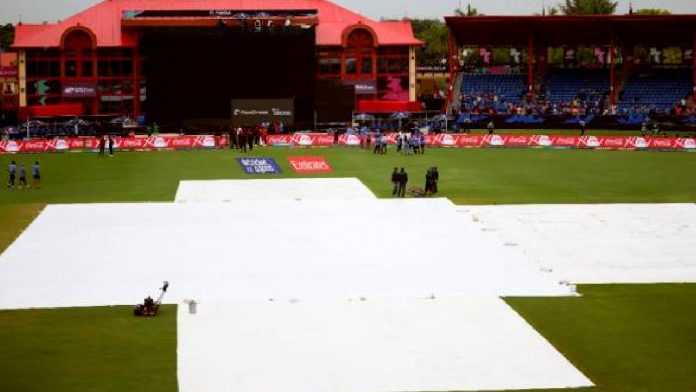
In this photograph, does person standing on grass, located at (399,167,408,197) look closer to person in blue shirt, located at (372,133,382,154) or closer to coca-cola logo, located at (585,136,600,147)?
person in blue shirt, located at (372,133,382,154)

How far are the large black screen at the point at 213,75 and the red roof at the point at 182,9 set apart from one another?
45.1 ft

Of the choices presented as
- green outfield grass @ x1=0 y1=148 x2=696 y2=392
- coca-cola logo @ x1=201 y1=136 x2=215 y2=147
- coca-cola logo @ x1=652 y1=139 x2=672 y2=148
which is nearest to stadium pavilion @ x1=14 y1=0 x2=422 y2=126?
coca-cola logo @ x1=201 y1=136 x2=215 y2=147

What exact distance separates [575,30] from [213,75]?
33.4 metres

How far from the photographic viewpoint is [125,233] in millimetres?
38125

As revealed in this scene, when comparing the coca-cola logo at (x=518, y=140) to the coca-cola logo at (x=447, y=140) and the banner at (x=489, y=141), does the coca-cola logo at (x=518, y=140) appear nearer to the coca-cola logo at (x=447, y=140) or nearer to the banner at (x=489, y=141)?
the banner at (x=489, y=141)

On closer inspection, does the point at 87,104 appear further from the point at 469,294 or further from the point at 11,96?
the point at 469,294

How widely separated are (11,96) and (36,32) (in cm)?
1001

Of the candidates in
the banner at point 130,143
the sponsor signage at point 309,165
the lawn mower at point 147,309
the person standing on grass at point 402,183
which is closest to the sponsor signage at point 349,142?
the banner at point 130,143

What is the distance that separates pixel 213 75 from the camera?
8288cm

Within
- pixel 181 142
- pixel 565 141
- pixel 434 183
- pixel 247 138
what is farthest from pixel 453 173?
pixel 181 142

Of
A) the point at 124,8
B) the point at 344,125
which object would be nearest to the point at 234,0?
the point at 124,8

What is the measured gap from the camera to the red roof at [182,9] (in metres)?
97.7

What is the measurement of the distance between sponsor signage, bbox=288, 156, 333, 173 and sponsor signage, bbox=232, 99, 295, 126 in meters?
16.7

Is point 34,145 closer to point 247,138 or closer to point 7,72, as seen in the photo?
point 247,138
